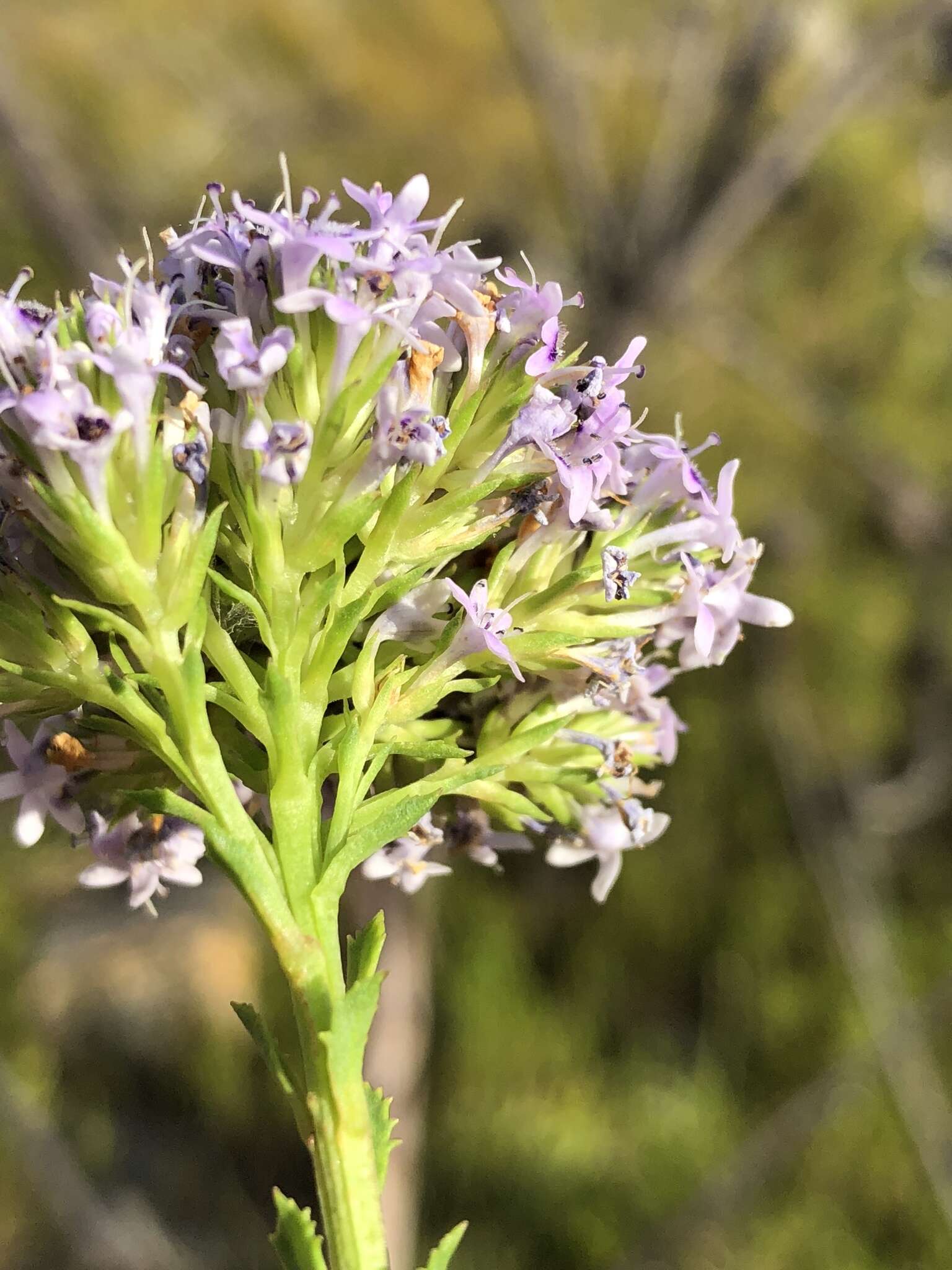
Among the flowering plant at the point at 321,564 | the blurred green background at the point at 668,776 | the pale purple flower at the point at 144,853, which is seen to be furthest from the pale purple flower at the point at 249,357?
the blurred green background at the point at 668,776

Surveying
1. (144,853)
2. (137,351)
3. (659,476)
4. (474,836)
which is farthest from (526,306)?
(144,853)

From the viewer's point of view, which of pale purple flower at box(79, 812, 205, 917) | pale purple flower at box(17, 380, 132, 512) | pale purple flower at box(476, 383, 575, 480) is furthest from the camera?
Answer: pale purple flower at box(79, 812, 205, 917)

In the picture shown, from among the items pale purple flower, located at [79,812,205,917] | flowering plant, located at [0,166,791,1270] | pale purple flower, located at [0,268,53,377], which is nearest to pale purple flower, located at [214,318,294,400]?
flowering plant, located at [0,166,791,1270]

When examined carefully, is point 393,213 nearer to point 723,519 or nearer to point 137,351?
point 137,351

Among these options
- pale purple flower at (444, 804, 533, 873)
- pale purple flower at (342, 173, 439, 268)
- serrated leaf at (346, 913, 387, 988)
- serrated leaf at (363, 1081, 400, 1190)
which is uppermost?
pale purple flower at (342, 173, 439, 268)

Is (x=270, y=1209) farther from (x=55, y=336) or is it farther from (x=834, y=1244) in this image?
(x=55, y=336)

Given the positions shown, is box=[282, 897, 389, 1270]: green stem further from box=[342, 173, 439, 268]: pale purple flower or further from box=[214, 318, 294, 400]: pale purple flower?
box=[342, 173, 439, 268]: pale purple flower

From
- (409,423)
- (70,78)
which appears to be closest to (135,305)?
(409,423)
